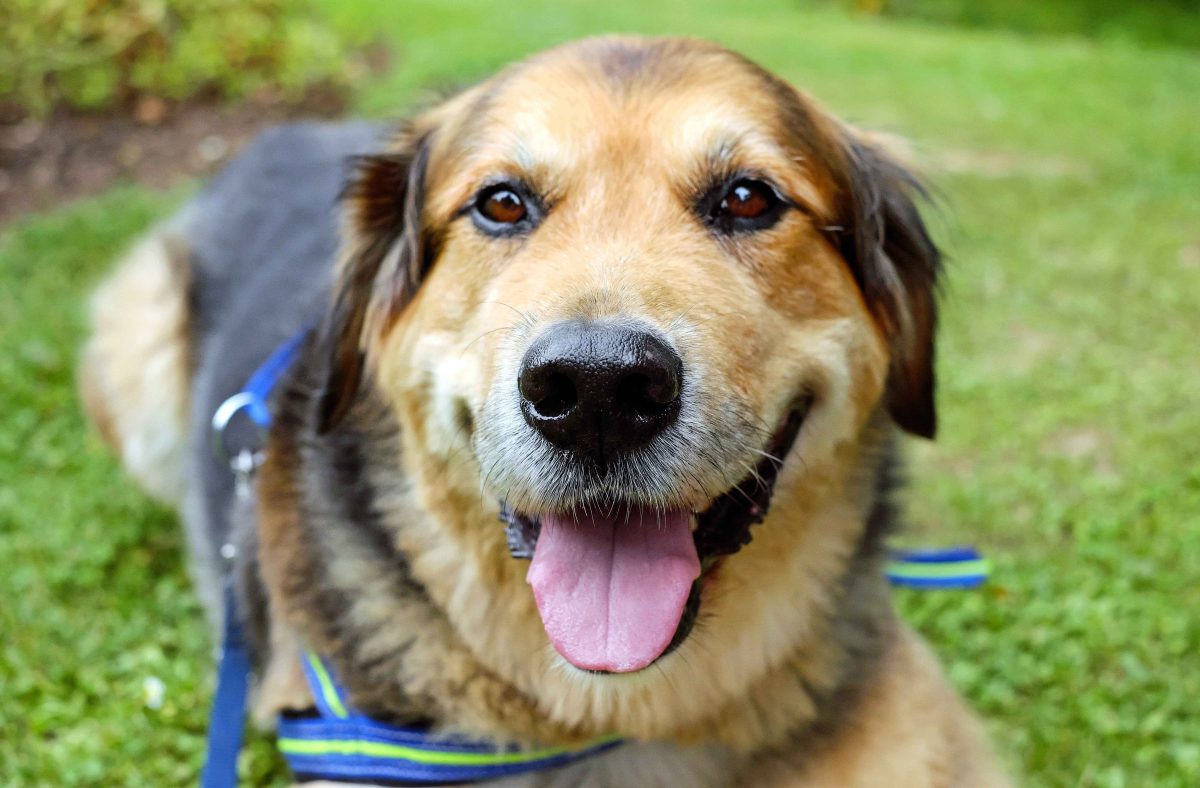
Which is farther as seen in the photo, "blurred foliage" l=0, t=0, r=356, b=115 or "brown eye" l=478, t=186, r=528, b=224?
"blurred foliage" l=0, t=0, r=356, b=115

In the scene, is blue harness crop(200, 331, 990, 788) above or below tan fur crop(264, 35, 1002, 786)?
below

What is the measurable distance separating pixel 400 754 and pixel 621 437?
1160 millimetres

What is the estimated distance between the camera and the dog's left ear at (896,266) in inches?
117

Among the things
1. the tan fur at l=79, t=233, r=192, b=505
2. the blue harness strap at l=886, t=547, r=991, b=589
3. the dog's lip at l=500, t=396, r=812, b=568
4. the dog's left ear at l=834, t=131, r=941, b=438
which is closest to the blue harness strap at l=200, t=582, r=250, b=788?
the dog's lip at l=500, t=396, r=812, b=568

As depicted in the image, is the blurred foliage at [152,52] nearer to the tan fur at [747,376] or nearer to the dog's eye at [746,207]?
the tan fur at [747,376]

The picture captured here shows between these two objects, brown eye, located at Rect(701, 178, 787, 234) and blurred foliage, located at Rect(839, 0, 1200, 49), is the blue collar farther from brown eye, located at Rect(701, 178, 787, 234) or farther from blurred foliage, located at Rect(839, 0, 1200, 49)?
blurred foliage, located at Rect(839, 0, 1200, 49)

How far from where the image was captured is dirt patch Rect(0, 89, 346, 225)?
28.0 feet

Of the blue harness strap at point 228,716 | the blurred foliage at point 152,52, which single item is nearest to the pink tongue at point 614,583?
the blue harness strap at point 228,716

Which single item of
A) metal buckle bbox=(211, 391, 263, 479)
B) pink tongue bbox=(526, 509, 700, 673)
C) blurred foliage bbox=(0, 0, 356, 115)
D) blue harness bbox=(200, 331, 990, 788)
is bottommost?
blurred foliage bbox=(0, 0, 356, 115)

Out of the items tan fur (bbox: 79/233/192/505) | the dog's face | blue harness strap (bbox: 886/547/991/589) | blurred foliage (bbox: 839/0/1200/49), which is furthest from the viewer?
blurred foliage (bbox: 839/0/1200/49)

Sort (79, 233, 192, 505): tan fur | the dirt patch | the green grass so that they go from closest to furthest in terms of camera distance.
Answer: the green grass → (79, 233, 192, 505): tan fur → the dirt patch

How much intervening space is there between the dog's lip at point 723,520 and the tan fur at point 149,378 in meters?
2.79

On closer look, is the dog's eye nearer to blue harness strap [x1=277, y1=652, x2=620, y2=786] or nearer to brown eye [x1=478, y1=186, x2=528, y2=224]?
brown eye [x1=478, y1=186, x2=528, y2=224]

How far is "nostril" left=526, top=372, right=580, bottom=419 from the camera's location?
2186mm
